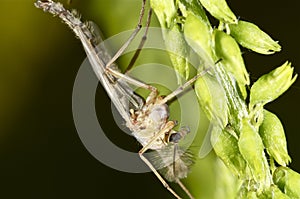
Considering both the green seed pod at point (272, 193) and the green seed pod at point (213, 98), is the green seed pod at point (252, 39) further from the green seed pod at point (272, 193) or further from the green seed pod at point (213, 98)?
the green seed pod at point (272, 193)

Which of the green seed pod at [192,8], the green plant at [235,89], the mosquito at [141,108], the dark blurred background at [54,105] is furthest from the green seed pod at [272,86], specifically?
the dark blurred background at [54,105]

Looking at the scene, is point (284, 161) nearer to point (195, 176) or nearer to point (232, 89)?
point (232, 89)

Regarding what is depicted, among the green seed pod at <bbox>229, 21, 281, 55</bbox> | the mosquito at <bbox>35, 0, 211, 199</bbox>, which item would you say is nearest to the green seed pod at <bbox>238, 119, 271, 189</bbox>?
the green seed pod at <bbox>229, 21, 281, 55</bbox>

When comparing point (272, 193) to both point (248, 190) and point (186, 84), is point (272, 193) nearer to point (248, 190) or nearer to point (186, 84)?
point (248, 190)

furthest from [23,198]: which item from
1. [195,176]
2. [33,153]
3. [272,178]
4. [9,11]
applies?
[272,178]

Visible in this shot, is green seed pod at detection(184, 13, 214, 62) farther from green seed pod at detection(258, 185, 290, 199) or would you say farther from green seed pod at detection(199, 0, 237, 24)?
green seed pod at detection(258, 185, 290, 199)

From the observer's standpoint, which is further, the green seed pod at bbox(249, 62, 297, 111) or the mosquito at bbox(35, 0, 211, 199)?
the mosquito at bbox(35, 0, 211, 199)
